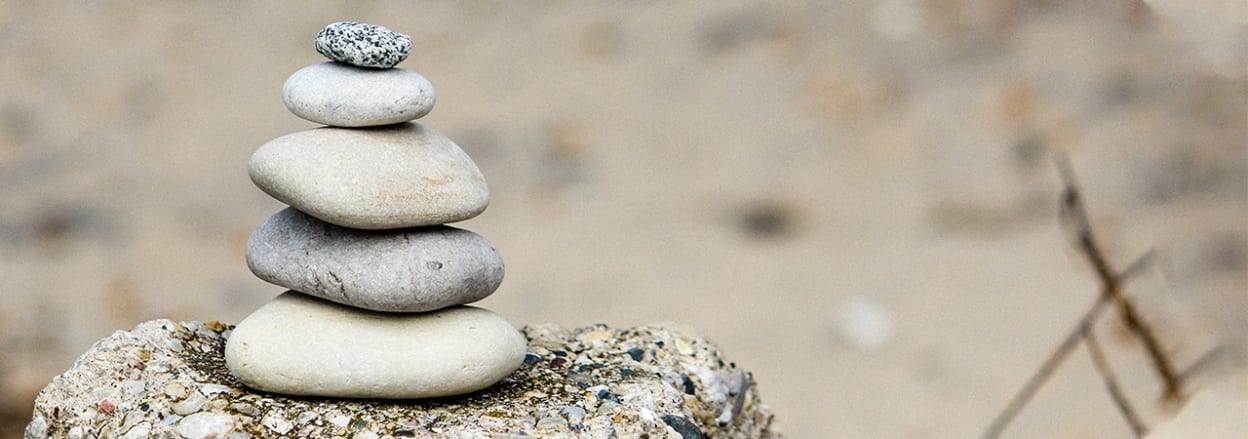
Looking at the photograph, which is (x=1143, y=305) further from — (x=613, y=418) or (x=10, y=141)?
(x=10, y=141)

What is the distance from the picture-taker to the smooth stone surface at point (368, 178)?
1827mm

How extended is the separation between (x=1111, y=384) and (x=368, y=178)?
1.93 metres

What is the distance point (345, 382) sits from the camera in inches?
72.2

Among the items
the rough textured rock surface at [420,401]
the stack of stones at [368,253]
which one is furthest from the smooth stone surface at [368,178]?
the rough textured rock surface at [420,401]

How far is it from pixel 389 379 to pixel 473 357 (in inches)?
5.1

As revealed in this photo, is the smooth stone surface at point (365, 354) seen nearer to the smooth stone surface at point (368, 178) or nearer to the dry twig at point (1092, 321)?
the smooth stone surface at point (368, 178)

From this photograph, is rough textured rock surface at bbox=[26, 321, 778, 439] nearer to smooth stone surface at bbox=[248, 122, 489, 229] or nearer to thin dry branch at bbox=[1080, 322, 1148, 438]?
smooth stone surface at bbox=[248, 122, 489, 229]

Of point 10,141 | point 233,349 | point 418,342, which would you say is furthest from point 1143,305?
point 10,141

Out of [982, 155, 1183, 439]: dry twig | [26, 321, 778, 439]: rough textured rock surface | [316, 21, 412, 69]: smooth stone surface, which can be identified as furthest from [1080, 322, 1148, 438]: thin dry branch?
[316, 21, 412, 69]: smooth stone surface

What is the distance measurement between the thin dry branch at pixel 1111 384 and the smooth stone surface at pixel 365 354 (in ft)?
5.41

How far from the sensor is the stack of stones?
184cm

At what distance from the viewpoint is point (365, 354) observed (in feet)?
6.04

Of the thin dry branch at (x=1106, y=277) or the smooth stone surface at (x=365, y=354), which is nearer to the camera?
the smooth stone surface at (x=365, y=354)

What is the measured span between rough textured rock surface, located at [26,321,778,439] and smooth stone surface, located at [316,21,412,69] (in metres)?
0.52
